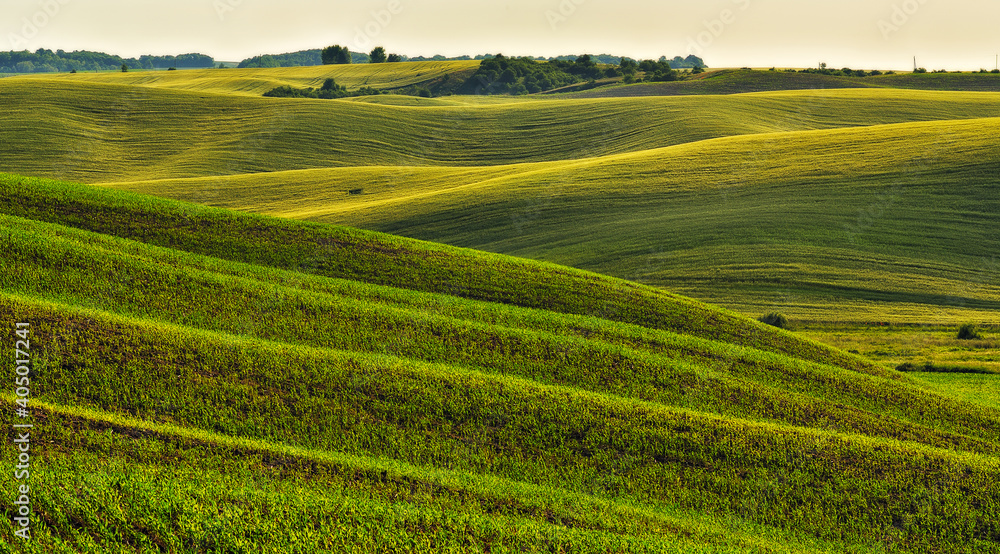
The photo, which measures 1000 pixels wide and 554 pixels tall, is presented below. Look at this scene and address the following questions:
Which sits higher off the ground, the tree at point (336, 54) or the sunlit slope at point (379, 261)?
the tree at point (336, 54)

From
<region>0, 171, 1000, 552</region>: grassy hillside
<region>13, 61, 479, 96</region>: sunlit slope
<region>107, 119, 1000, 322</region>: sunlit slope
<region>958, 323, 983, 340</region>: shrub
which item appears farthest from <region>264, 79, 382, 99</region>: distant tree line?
<region>958, 323, 983, 340</region>: shrub

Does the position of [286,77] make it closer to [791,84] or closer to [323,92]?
[323,92]

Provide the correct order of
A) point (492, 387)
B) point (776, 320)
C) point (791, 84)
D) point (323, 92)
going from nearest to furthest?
1. point (492, 387)
2. point (776, 320)
3. point (791, 84)
4. point (323, 92)

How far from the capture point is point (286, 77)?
13938 centimetres

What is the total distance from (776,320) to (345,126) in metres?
61.9

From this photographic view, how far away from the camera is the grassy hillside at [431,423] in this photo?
30.6 feet

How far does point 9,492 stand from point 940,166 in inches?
2130

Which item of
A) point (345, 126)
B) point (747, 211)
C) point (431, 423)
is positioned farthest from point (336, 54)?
point (431, 423)

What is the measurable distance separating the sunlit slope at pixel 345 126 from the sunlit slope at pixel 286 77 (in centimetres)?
3586

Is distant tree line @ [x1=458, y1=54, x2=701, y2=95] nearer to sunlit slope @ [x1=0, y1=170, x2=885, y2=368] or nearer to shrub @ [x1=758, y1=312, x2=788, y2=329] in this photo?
shrub @ [x1=758, y1=312, x2=788, y2=329]

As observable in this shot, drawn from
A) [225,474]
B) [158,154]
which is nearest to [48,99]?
[158,154]

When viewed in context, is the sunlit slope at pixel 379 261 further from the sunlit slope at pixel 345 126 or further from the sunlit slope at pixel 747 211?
the sunlit slope at pixel 345 126

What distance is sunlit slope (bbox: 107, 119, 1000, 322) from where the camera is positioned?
35.2 meters

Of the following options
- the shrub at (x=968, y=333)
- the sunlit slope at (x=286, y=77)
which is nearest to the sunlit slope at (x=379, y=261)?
the shrub at (x=968, y=333)
